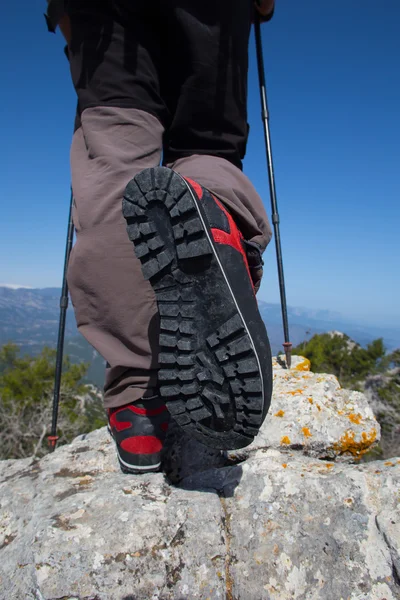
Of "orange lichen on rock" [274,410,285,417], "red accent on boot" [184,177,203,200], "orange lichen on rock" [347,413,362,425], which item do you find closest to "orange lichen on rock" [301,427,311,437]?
"orange lichen on rock" [274,410,285,417]

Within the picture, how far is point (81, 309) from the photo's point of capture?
153cm

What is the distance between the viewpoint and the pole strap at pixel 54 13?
5.13 ft

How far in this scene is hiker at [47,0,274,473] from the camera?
4.02 ft

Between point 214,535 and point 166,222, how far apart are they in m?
1.07

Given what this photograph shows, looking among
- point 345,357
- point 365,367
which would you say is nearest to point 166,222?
point 345,357

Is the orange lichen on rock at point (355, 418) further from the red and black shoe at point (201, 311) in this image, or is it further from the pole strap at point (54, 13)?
the pole strap at point (54, 13)

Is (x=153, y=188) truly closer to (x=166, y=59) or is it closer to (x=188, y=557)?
(x=166, y=59)

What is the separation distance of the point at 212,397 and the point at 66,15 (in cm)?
167

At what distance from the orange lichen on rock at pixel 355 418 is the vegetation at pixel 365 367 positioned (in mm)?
12262

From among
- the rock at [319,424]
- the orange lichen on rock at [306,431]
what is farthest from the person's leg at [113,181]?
the orange lichen on rock at [306,431]

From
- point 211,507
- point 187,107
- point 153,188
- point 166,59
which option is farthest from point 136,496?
point 166,59

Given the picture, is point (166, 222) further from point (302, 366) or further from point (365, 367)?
point (365, 367)

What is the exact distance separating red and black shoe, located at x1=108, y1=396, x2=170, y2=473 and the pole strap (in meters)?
1.65

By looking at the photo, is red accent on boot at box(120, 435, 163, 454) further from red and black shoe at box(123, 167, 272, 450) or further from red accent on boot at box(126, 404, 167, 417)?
red and black shoe at box(123, 167, 272, 450)
